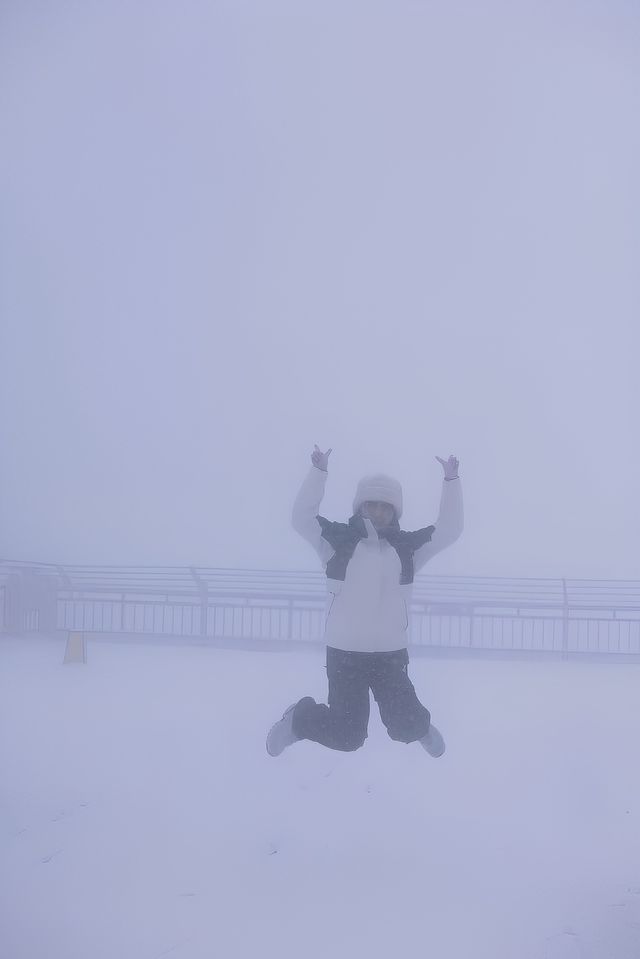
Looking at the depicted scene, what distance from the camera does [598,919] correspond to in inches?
93.7

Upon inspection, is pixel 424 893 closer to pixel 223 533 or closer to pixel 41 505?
pixel 41 505

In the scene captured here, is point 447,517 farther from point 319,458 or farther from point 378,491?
point 319,458

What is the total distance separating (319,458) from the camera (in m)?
3.02

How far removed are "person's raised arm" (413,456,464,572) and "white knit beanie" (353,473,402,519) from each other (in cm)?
19

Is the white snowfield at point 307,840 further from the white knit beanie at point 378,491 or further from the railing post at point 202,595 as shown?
the railing post at point 202,595

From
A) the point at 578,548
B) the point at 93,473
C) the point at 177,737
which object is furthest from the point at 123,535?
the point at 177,737

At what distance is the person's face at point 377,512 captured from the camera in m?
3.09

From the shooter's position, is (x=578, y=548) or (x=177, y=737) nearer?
(x=177, y=737)

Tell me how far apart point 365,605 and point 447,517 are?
48cm

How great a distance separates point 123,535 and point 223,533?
8.02 m

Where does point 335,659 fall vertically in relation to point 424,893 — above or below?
above

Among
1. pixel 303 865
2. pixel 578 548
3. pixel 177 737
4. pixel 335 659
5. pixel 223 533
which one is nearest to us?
pixel 303 865

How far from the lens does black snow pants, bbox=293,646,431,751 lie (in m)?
2.98

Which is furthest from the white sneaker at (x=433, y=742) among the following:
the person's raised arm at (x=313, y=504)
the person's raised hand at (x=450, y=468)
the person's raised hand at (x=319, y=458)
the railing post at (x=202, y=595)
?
the railing post at (x=202, y=595)
